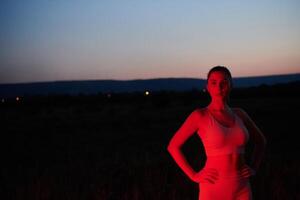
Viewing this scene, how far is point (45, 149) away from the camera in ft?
60.7

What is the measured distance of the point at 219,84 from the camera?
3094 mm

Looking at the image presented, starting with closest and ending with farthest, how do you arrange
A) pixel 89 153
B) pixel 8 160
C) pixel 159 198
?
pixel 159 198
pixel 8 160
pixel 89 153

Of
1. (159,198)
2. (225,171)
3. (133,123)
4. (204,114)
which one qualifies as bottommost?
(159,198)

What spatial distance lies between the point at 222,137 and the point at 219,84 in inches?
14.9

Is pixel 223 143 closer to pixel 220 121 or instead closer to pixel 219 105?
pixel 220 121

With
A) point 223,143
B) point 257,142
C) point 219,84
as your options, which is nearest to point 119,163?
point 257,142

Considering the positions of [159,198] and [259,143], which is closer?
[259,143]

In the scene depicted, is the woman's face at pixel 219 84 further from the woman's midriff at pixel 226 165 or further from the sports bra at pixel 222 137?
the woman's midriff at pixel 226 165

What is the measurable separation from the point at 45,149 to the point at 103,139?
3631 mm

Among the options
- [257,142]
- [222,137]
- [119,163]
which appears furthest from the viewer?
[119,163]

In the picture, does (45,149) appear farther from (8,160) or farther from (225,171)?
(225,171)

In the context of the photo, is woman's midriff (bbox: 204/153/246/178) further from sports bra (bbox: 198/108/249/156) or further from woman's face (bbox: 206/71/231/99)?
woman's face (bbox: 206/71/231/99)

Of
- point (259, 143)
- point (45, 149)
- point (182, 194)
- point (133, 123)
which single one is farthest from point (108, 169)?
point (133, 123)

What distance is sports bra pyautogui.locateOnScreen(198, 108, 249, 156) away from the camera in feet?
9.55
